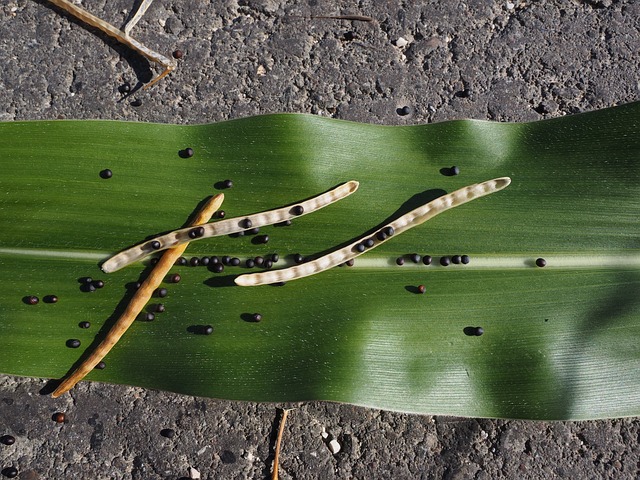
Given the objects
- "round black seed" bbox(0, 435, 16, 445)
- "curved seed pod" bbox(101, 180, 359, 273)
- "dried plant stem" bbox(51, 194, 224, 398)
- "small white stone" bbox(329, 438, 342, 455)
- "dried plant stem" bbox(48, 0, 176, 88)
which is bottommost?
"small white stone" bbox(329, 438, 342, 455)

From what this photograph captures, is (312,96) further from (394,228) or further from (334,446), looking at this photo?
(334,446)

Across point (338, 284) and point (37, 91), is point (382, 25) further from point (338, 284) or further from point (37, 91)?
point (37, 91)

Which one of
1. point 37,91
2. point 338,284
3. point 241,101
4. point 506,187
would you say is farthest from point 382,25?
point 37,91

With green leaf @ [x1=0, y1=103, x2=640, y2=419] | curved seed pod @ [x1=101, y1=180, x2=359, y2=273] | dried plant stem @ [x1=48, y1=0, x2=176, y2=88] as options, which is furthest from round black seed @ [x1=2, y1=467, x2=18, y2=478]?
dried plant stem @ [x1=48, y1=0, x2=176, y2=88]

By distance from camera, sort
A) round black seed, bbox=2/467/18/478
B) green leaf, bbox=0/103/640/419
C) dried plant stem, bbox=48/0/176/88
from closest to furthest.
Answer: green leaf, bbox=0/103/640/419 < round black seed, bbox=2/467/18/478 < dried plant stem, bbox=48/0/176/88

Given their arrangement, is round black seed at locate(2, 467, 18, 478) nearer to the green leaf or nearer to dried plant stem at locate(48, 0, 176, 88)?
the green leaf

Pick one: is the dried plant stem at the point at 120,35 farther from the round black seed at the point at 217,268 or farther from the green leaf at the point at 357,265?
the round black seed at the point at 217,268

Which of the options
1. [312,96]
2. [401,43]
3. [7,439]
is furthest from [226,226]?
[7,439]

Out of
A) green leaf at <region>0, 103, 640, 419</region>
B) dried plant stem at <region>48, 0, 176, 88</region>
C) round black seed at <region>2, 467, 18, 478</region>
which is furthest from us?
dried plant stem at <region>48, 0, 176, 88</region>
